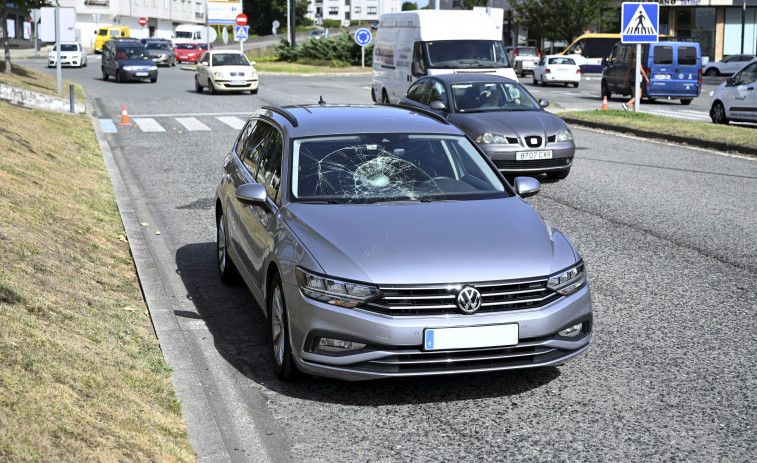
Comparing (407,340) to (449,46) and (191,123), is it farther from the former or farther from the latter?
(191,123)

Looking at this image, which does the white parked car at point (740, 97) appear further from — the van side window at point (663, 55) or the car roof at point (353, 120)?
the car roof at point (353, 120)

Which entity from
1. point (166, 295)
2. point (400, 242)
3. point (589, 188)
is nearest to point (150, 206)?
point (166, 295)

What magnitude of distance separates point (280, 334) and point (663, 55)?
28.9 meters

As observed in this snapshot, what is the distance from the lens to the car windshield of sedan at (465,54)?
2369 centimetres

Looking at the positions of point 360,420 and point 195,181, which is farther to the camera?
point 195,181

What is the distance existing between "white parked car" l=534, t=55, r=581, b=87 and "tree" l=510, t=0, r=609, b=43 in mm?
23656

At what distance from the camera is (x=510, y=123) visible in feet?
46.0

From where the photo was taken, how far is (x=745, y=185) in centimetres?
1348

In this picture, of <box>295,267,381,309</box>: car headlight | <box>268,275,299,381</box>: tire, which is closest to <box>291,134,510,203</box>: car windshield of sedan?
<box>268,275,299,381</box>: tire

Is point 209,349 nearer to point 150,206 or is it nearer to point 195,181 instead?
point 150,206

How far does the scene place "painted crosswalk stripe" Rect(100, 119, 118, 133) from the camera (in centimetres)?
2184

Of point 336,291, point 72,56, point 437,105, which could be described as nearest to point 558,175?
point 437,105

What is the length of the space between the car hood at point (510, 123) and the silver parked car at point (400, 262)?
7.20 m

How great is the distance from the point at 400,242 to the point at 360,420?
992mm
